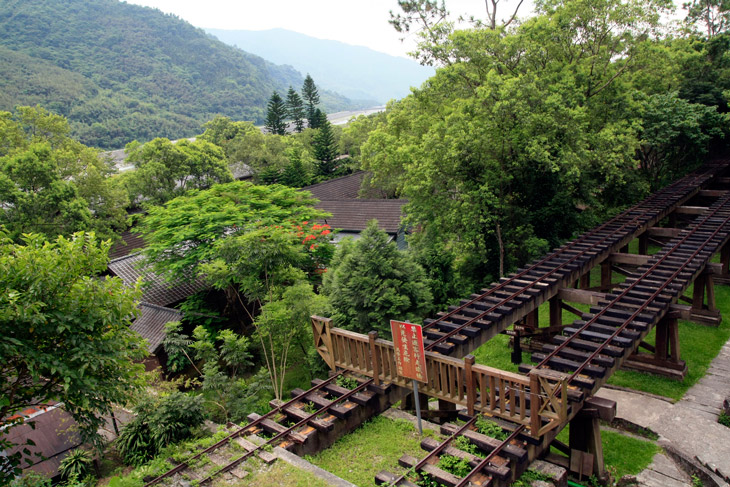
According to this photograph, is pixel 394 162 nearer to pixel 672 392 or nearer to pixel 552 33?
pixel 552 33

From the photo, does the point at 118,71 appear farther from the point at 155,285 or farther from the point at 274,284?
the point at 274,284

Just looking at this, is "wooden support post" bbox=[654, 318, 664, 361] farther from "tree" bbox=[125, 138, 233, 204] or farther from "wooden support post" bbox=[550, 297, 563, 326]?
"tree" bbox=[125, 138, 233, 204]

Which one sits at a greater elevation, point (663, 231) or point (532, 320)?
point (663, 231)

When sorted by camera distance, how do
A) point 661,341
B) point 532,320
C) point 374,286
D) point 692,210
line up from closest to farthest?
point 374,286, point 661,341, point 532,320, point 692,210

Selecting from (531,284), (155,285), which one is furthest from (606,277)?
(155,285)

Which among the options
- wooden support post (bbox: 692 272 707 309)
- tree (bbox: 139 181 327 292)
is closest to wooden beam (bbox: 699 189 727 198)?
wooden support post (bbox: 692 272 707 309)

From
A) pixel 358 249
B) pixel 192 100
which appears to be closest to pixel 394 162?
pixel 358 249
